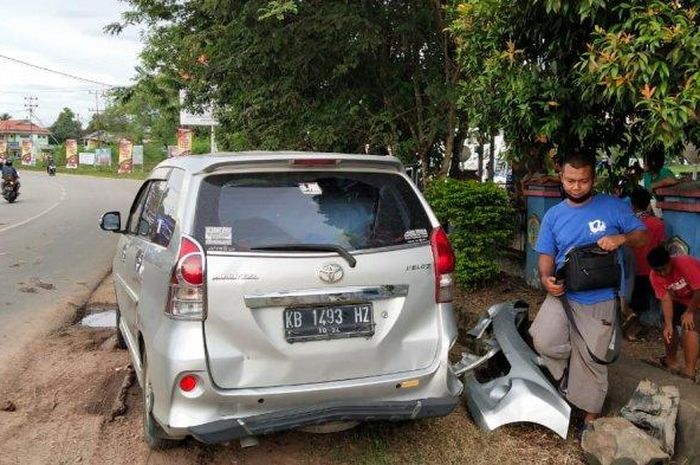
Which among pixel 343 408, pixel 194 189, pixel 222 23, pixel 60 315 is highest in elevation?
pixel 222 23

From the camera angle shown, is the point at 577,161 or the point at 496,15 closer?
the point at 577,161

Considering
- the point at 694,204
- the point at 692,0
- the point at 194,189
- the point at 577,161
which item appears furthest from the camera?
the point at 694,204

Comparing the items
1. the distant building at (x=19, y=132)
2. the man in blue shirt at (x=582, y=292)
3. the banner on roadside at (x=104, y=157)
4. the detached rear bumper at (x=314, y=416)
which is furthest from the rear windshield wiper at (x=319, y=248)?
the distant building at (x=19, y=132)

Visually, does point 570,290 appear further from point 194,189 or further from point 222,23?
point 222,23

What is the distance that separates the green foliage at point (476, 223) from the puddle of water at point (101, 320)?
141 inches

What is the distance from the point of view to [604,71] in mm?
3125

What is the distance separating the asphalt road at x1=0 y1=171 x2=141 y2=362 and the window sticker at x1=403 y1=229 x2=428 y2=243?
4088 mm

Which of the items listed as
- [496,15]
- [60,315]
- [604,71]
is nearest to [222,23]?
[60,315]

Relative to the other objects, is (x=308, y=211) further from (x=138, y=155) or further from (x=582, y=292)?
(x=138, y=155)

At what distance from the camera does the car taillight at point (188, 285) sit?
3.11 metres

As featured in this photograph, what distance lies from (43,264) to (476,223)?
282 inches

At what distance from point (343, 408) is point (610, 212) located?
1.92m

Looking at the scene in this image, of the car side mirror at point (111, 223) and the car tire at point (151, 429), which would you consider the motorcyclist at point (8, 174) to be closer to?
the car side mirror at point (111, 223)

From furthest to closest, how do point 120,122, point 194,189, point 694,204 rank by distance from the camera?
point 120,122 < point 694,204 < point 194,189
